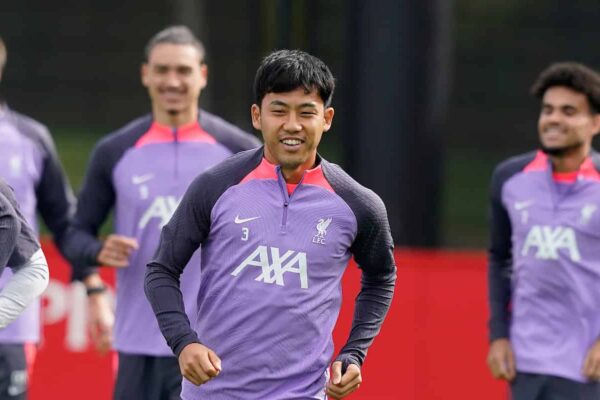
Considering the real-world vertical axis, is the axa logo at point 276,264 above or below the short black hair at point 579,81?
below

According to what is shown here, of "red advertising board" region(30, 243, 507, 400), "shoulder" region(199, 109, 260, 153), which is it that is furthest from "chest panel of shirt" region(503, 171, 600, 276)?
"red advertising board" region(30, 243, 507, 400)

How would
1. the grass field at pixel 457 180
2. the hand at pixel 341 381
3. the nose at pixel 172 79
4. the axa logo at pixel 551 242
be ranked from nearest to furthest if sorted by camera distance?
1. the hand at pixel 341 381
2. the axa logo at pixel 551 242
3. the nose at pixel 172 79
4. the grass field at pixel 457 180

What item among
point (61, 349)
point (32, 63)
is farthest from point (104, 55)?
point (61, 349)

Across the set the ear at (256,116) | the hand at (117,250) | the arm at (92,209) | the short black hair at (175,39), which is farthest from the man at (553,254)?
the ear at (256,116)

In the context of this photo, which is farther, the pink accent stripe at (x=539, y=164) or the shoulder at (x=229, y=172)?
the pink accent stripe at (x=539, y=164)

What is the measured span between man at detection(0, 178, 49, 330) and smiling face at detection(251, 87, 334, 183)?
2.96 feet

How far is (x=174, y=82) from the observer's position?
686 centimetres

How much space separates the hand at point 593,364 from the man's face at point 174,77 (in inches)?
80.1

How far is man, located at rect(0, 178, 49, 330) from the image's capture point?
520 cm

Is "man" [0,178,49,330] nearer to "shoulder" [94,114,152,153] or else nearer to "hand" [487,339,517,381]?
"shoulder" [94,114,152,153]

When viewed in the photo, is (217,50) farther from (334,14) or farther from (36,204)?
(36,204)

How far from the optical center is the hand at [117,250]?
21.4 ft

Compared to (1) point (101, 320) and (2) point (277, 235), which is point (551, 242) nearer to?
Result: (2) point (277, 235)

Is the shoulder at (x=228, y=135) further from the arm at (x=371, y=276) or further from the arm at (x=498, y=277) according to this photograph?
the arm at (x=371, y=276)
